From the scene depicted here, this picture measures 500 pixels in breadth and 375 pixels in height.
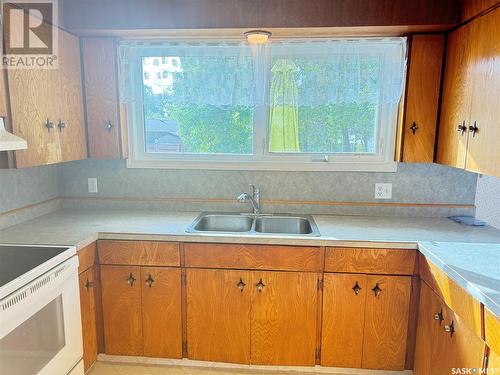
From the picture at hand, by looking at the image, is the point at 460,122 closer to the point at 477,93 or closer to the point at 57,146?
the point at 477,93

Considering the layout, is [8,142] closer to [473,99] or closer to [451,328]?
[451,328]

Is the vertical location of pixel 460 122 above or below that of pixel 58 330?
above

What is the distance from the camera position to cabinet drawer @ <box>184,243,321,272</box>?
1.88 metres

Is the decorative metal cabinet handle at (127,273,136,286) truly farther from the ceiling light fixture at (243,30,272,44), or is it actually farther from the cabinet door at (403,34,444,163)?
the cabinet door at (403,34,444,163)

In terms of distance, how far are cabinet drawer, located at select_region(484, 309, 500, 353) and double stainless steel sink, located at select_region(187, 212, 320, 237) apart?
45.2 inches

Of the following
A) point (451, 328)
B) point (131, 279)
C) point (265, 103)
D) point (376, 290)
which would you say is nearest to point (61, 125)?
point (131, 279)

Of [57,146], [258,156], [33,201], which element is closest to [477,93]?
[258,156]

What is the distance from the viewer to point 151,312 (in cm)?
201

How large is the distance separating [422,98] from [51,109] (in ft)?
6.99

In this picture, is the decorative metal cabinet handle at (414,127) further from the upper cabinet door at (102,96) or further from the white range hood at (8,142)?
the white range hood at (8,142)

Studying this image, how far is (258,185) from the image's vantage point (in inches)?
95.2

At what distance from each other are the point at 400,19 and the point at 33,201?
2482mm

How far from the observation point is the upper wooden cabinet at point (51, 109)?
1665mm

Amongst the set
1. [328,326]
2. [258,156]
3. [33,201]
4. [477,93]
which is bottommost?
[328,326]
